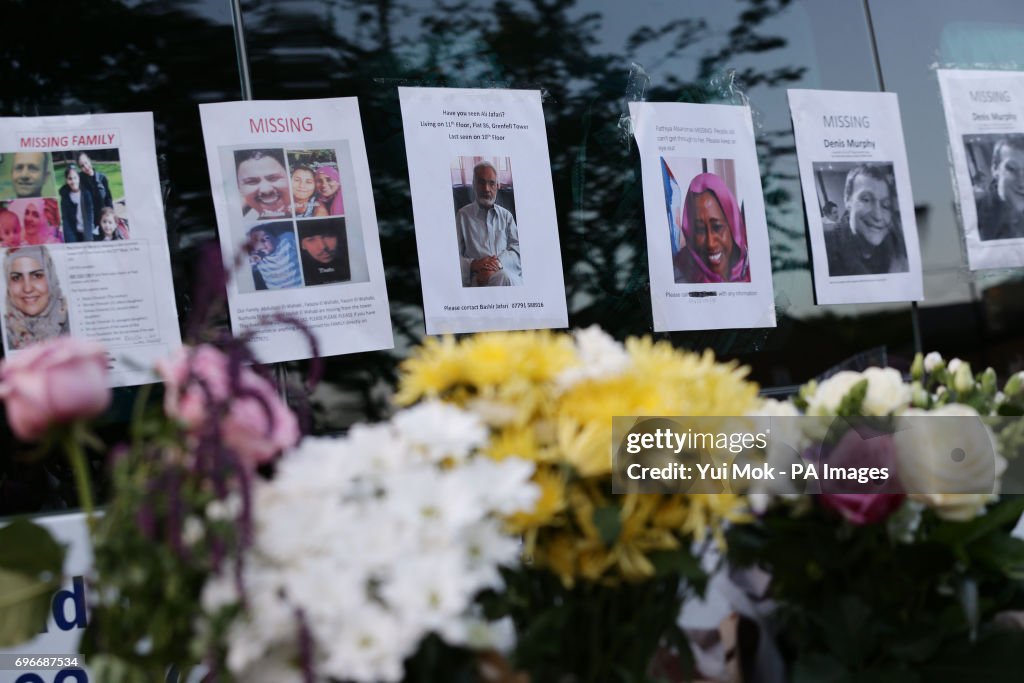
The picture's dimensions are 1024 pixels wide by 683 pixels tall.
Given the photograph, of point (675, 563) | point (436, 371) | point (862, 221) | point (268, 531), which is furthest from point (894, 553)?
point (862, 221)

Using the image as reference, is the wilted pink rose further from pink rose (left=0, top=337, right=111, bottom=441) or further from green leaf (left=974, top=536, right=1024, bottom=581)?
pink rose (left=0, top=337, right=111, bottom=441)

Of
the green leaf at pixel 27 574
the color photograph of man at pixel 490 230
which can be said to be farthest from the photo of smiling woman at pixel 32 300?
the green leaf at pixel 27 574

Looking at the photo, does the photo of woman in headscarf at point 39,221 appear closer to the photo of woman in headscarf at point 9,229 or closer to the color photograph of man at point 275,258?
the photo of woman in headscarf at point 9,229

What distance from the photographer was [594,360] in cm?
101

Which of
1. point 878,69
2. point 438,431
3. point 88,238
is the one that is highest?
point 878,69

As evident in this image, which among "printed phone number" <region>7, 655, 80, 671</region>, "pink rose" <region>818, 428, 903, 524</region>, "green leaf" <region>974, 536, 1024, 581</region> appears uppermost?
"pink rose" <region>818, 428, 903, 524</region>

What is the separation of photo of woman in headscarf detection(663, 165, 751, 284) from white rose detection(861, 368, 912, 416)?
1.07 metres

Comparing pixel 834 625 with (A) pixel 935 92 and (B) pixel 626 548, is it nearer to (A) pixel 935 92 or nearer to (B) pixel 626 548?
(B) pixel 626 548

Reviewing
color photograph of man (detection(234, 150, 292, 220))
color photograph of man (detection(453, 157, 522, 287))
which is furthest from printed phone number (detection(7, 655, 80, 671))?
color photograph of man (detection(453, 157, 522, 287))

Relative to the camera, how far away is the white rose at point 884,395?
1266 millimetres

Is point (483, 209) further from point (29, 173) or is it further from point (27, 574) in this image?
point (27, 574)

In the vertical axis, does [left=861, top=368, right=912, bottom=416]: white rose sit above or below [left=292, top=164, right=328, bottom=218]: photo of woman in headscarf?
below

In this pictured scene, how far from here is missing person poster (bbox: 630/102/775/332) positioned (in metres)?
2.36

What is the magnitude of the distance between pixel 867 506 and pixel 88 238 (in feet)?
4.72
